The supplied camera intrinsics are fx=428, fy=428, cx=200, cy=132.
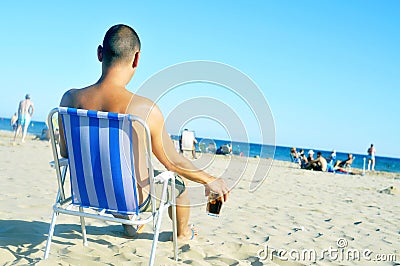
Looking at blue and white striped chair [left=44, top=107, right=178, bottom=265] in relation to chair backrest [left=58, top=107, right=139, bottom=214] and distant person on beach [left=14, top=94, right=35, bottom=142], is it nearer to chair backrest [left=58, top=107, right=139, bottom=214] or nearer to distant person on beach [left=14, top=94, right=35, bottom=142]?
chair backrest [left=58, top=107, right=139, bottom=214]

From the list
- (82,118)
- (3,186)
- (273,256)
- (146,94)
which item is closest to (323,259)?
(273,256)

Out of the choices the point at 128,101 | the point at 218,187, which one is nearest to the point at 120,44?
the point at 128,101

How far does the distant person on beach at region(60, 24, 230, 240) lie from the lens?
254cm

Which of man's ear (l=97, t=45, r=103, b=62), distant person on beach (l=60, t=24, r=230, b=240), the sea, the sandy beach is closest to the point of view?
distant person on beach (l=60, t=24, r=230, b=240)

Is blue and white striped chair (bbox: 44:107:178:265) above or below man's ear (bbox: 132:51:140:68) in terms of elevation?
below

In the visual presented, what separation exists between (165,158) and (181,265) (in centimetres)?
76

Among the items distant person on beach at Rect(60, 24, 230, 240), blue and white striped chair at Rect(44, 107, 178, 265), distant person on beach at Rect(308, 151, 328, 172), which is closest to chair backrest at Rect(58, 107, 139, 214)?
blue and white striped chair at Rect(44, 107, 178, 265)

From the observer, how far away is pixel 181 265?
285 centimetres

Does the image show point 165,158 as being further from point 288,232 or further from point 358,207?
point 358,207

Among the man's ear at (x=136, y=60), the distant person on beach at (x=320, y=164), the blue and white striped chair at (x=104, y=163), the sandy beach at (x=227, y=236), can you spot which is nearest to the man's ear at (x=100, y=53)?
the man's ear at (x=136, y=60)

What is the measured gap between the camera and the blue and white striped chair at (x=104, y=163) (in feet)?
7.88

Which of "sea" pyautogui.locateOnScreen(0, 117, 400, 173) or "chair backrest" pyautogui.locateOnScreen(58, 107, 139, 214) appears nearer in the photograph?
"chair backrest" pyautogui.locateOnScreen(58, 107, 139, 214)

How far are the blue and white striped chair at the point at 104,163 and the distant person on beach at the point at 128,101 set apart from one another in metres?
0.11

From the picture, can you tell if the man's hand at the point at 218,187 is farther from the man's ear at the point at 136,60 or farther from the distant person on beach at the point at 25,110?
the distant person on beach at the point at 25,110
